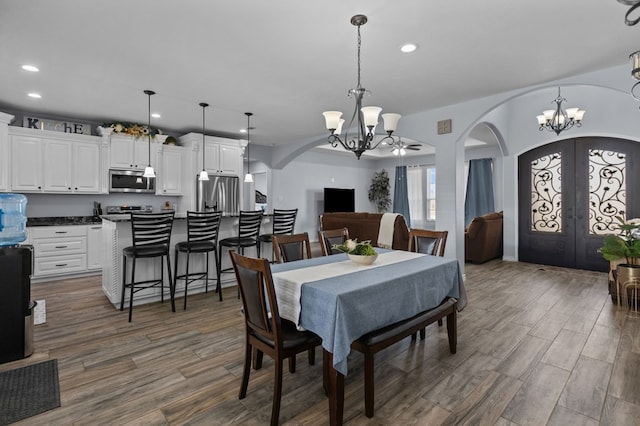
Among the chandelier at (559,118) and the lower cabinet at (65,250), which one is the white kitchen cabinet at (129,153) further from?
the chandelier at (559,118)

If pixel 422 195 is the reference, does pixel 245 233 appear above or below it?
below

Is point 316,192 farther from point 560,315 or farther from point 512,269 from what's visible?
point 560,315

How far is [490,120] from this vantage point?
5.62m

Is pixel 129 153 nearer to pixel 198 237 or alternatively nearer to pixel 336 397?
pixel 198 237

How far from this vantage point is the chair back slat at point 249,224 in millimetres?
4186

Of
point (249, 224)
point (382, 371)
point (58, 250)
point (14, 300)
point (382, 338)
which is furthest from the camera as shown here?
point (58, 250)

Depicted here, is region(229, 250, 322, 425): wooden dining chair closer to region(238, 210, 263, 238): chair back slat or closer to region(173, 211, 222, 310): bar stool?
region(173, 211, 222, 310): bar stool

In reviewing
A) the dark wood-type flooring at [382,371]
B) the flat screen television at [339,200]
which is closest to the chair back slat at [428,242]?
the dark wood-type flooring at [382,371]

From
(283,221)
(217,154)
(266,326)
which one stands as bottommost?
(266,326)

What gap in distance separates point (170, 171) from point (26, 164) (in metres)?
2.02

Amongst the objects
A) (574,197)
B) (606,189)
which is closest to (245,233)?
(574,197)

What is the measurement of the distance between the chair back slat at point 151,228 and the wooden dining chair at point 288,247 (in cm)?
148

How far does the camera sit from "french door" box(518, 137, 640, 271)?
533 cm

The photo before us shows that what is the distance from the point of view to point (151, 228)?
3.58m
